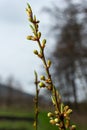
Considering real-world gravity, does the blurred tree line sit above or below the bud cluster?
above

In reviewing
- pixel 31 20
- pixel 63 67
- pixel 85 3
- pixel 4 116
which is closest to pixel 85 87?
pixel 63 67

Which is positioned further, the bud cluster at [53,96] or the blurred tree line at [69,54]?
the blurred tree line at [69,54]

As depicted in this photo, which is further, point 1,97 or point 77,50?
point 1,97

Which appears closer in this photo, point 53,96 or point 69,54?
point 53,96

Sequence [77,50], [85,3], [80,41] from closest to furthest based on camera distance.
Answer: [85,3], [80,41], [77,50]

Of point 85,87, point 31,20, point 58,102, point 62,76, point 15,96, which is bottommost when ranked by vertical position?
point 58,102

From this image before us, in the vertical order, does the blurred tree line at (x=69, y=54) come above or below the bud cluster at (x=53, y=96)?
above

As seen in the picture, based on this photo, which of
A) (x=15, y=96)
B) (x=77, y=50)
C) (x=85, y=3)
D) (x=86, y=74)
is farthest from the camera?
(x=15, y=96)

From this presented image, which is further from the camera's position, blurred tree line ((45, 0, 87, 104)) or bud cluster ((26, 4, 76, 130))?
blurred tree line ((45, 0, 87, 104))

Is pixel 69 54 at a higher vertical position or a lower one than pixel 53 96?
higher

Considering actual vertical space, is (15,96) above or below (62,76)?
above

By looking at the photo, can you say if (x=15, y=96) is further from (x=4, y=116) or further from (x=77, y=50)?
(x=77, y=50)
